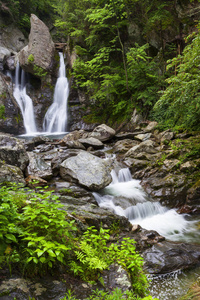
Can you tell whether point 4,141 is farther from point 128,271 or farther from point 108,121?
point 108,121

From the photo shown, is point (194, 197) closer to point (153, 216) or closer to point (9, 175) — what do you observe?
point (153, 216)

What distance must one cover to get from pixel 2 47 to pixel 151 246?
24.2 m

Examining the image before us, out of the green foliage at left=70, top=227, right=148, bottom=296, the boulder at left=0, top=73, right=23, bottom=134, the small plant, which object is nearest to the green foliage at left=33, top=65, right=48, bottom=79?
the small plant

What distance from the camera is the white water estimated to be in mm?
5309

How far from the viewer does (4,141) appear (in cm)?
684

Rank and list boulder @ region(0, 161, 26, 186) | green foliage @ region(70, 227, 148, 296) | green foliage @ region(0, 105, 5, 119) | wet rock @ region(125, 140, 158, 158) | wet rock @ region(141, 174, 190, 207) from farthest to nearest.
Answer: green foliage @ region(0, 105, 5, 119) → wet rock @ region(125, 140, 158, 158) → wet rock @ region(141, 174, 190, 207) → boulder @ region(0, 161, 26, 186) → green foliage @ region(70, 227, 148, 296)

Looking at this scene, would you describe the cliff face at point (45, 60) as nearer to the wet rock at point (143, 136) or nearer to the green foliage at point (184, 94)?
the green foliage at point (184, 94)

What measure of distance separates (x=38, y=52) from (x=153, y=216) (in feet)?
57.9

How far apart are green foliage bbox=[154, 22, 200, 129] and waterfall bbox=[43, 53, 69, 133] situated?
26.7 feet

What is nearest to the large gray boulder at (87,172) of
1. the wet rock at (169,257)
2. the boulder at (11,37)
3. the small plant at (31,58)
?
the wet rock at (169,257)

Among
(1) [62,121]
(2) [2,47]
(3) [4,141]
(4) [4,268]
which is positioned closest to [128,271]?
(4) [4,268]

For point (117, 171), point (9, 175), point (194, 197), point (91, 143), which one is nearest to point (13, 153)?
point (9, 175)

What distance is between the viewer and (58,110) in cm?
1703

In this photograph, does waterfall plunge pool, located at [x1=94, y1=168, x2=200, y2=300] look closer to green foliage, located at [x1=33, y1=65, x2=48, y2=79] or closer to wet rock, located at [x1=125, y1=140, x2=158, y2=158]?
wet rock, located at [x1=125, y1=140, x2=158, y2=158]
